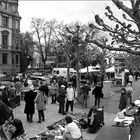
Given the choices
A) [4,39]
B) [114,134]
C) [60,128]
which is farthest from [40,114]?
[4,39]

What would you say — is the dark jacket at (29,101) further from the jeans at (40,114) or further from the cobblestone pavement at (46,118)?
the cobblestone pavement at (46,118)

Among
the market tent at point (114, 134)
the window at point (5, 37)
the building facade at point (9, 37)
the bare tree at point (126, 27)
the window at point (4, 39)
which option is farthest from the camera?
the window at point (4, 39)

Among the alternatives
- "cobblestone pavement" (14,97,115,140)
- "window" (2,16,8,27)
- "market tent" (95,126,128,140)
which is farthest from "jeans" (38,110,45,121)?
"window" (2,16,8,27)

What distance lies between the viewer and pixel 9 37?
49188 mm

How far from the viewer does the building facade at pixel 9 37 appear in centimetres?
4738

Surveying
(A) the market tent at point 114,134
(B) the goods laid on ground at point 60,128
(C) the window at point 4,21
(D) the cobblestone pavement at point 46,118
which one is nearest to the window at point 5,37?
(C) the window at point 4,21

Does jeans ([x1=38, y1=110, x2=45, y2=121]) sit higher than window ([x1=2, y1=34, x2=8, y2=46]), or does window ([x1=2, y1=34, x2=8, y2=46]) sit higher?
window ([x1=2, y1=34, x2=8, y2=46])

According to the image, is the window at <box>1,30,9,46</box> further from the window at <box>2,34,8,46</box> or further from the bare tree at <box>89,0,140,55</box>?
the bare tree at <box>89,0,140,55</box>

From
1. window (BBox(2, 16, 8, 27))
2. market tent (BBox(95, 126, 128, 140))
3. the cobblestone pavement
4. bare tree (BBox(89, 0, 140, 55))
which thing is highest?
window (BBox(2, 16, 8, 27))

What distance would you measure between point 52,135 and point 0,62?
39.7 m

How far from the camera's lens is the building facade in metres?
47.4

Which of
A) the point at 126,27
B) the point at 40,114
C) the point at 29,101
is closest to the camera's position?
the point at 126,27

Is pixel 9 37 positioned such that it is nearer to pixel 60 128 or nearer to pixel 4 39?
pixel 4 39

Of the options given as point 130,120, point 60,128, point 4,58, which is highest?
→ point 4,58
